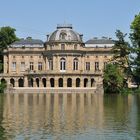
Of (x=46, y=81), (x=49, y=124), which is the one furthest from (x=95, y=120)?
(x=46, y=81)

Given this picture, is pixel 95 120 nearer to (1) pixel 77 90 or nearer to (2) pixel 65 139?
(2) pixel 65 139

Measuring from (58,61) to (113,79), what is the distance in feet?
68.4

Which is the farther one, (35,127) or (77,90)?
(77,90)

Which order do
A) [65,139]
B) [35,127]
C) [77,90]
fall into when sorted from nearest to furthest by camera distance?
[65,139] → [35,127] → [77,90]

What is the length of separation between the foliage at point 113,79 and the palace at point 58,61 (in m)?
14.5

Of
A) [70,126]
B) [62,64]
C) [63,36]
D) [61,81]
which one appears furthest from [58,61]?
[70,126]

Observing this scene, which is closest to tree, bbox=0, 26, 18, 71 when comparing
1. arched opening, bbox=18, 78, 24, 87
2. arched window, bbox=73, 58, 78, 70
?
arched opening, bbox=18, 78, 24, 87

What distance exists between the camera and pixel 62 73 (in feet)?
289

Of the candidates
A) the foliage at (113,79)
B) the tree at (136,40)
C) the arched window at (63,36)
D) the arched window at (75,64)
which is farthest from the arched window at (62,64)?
the tree at (136,40)

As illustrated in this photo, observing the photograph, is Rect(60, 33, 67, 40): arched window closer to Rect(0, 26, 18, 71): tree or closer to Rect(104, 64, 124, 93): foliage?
Rect(0, 26, 18, 71): tree

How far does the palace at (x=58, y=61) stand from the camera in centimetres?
8794

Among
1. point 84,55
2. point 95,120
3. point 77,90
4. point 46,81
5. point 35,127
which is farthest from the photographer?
point 84,55

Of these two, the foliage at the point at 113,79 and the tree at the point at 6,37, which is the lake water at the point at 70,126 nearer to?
the foliage at the point at 113,79

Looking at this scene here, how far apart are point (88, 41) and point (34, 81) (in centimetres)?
1281
